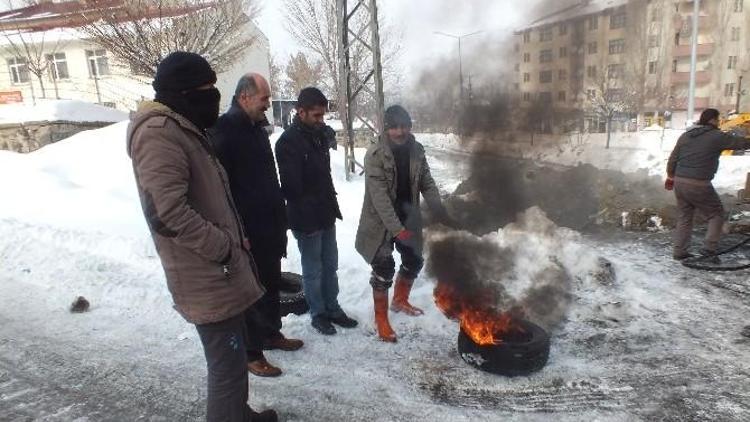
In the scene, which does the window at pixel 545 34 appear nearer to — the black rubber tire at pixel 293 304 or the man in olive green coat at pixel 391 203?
the man in olive green coat at pixel 391 203

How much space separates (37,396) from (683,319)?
5179 millimetres

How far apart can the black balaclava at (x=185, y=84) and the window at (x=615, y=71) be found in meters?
4.07

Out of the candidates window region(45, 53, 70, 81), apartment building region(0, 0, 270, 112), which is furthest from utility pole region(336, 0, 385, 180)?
window region(45, 53, 70, 81)

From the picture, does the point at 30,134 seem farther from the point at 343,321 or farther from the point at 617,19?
the point at 617,19

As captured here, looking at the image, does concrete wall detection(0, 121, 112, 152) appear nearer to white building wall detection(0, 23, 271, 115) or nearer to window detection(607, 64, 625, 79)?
white building wall detection(0, 23, 271, 115)

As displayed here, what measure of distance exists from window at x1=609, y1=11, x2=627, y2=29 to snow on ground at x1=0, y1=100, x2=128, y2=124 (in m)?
A: 14.9

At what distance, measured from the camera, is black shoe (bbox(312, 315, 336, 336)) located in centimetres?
404

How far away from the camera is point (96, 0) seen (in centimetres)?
1226

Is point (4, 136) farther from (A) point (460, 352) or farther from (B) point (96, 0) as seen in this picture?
(A) point (460, 352)

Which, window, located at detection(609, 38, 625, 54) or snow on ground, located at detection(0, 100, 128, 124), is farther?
snow on ground, located at detection(0, 100, 128, 124)

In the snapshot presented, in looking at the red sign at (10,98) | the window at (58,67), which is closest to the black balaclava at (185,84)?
the red sign at (10,98)

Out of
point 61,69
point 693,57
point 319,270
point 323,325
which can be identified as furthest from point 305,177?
point 61,69

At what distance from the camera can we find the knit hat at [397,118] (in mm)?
3820

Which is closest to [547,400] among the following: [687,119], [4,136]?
[687,119]
